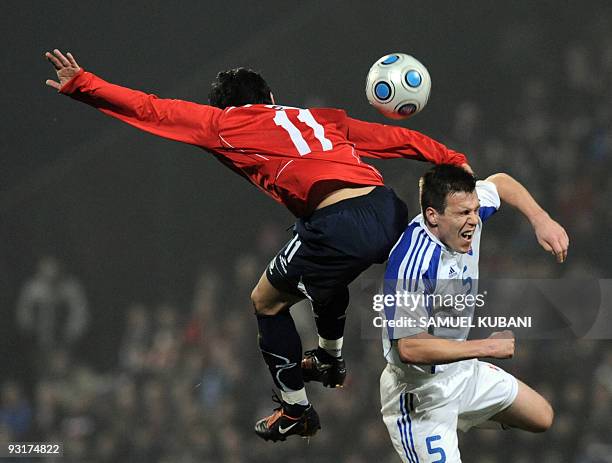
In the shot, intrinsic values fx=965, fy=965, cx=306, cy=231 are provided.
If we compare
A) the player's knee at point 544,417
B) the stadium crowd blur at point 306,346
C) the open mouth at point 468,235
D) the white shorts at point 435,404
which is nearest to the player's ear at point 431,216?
the open mouth at point 468,235

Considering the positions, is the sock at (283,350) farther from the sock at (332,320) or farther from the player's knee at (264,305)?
the sock at (332,320)

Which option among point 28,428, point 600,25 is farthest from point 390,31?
point 28,428

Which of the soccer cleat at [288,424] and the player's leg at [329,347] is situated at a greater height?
the player's leg at [329,347]

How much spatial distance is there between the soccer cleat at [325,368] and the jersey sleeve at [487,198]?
909 mm

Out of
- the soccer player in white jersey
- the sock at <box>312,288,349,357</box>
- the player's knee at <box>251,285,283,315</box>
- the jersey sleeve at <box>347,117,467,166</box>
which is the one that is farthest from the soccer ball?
the player's knee at <box>251,285,283,315</box>

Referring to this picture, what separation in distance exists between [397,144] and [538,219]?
621 mm

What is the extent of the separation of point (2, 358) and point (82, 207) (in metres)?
1.26

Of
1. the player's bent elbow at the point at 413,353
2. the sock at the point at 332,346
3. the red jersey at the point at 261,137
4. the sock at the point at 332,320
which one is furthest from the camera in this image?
the sock at the point at 332,346

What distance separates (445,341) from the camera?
3381 millimetres

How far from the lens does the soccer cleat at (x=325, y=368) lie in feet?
13.6

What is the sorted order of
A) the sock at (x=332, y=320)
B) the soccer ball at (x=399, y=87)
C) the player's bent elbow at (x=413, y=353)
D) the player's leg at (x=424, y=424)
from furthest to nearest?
1. the sock at (x=332, y=320)
2. the soccer ball at (x=399, y=87)
3. the player's leg at (x=424, y=424)
4. the player's bent elbow at (x=413, y=353)

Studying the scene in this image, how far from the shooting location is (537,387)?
21.8 ft

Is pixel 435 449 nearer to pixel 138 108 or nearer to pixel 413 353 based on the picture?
pixel 413 353

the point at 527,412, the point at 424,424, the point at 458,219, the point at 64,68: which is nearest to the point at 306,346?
the point at 527,412
